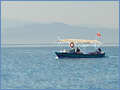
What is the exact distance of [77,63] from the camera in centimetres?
8138

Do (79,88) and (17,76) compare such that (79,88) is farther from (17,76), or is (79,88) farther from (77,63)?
(77,63)

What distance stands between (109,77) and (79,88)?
35.0ft

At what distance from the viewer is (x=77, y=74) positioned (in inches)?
2445

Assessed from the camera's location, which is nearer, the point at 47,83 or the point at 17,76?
the point at 47,83

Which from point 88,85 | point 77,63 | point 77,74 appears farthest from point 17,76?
point 77,63

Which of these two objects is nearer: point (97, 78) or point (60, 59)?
point (97, 78)

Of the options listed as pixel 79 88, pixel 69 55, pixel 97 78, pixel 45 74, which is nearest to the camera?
pixel 79 88

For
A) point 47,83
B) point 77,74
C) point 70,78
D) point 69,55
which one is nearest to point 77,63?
point 69,55

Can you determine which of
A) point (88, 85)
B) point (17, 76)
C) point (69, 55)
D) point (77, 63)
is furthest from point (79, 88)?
point (69, 55)

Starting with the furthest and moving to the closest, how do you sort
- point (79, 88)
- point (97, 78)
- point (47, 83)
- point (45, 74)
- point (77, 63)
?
point (77, 63) < point (45, 74) < point (97, 78) < point (47, 83) < point (79, 88)

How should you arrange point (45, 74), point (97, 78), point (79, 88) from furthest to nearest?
point (45, 74) < point (97, 78) < point (79, 88)

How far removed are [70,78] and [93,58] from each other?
35.6 meters

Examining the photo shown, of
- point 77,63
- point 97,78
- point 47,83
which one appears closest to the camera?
point 47,83

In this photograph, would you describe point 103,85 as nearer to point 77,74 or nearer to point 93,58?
point 77,74
